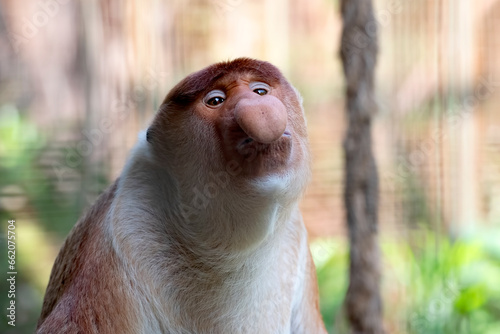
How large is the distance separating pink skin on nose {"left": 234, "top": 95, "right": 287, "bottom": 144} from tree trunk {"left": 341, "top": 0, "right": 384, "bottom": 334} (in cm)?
247

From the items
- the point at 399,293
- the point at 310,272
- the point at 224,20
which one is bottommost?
the point at 399,293

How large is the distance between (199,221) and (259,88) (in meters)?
0.53

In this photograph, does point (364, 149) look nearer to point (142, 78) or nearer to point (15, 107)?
point (142, 78)

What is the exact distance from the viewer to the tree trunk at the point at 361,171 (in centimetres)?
403

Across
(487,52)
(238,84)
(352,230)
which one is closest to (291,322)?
(238,84)

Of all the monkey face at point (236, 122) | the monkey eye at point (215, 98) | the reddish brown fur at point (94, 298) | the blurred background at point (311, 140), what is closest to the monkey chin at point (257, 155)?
the monkey face at point (236, 122)

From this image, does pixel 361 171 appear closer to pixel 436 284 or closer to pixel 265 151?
pixel 436 284

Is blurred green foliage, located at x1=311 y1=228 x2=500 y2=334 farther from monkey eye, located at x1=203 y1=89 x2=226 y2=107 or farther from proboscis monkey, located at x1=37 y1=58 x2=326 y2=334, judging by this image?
monkey eye, located at x1=203 y1=89 x2=226 y2=107

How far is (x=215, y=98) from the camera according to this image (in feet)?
6.37

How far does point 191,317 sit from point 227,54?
4.69 meters

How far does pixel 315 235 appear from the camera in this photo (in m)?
7.10

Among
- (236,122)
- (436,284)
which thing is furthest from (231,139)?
(436,284)

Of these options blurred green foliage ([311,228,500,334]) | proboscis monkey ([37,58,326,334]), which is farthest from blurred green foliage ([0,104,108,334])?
proboscis monkey ([37,58,326,334])

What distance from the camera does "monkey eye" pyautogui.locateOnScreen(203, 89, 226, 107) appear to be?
1938mm
